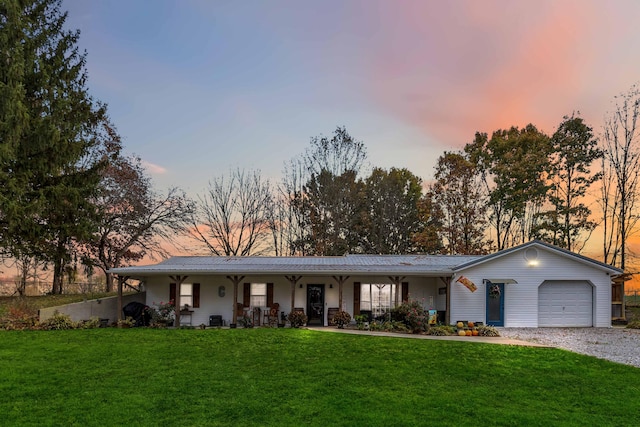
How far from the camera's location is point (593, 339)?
1412 centimetres

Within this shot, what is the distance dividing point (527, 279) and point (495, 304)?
5.47 feet

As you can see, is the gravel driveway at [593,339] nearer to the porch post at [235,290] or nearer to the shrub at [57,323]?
the porch post at [235,290]

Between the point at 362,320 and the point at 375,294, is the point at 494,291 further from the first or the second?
the point at 362,320

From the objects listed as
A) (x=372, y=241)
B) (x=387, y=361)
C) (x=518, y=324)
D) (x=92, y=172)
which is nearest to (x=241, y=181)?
(x=372, y=241)

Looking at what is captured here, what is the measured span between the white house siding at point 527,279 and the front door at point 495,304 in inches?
7.4

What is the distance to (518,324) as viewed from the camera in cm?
1712

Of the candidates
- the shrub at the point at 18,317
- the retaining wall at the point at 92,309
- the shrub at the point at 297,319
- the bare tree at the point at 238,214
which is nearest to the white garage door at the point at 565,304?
the shrub at the point at 297,319

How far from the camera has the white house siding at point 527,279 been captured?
17.1 m

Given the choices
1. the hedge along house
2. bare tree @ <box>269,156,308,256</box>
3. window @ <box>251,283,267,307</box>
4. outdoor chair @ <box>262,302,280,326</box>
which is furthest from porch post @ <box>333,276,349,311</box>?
bare tree @ <box>269,156,308,256</box>

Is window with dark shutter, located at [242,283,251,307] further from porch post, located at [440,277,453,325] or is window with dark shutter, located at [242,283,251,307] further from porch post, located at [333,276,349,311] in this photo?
porch post, located at [440,277,453,325]

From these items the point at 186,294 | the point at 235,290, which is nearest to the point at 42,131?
the point at 186,294

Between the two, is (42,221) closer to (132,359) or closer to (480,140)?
(132,359)

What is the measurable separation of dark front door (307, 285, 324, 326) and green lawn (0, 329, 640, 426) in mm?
5000

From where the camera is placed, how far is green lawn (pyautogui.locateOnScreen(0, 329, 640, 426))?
6605 millimetres
